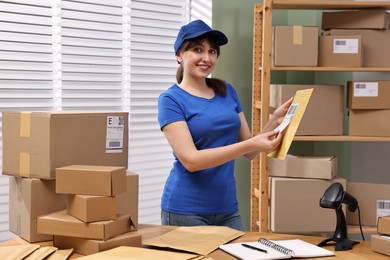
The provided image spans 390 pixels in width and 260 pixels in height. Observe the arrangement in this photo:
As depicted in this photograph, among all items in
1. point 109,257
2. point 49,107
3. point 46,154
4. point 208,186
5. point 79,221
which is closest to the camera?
point 109,257

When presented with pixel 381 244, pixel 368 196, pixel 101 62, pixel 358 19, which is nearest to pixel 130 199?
pixel 381 244

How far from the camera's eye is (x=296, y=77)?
375 cm

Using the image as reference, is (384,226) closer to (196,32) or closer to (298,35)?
(196,32)

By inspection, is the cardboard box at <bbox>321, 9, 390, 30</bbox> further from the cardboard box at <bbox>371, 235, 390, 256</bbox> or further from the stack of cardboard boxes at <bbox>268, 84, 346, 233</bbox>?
the cardboard box at <bbox>371, 235, 390, 256</bbox>

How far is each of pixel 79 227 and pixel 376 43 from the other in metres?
2.07

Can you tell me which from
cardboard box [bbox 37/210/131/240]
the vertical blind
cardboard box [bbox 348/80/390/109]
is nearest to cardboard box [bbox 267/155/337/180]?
cardboard box [bbox 348/80/390/109]

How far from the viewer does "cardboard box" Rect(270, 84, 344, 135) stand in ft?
10.1

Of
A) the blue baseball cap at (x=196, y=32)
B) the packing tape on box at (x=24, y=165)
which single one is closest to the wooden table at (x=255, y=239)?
the packing tape on box at (x=24, y=165)

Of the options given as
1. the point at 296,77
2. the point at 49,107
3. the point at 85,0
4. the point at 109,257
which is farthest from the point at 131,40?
the point at 109,257

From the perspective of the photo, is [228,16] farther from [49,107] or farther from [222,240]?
[222,240]

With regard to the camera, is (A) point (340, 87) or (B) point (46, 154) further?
(A) point (340, 87)

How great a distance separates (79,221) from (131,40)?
1.71 m

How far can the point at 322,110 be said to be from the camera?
309cm

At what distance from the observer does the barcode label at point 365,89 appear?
3049mm
